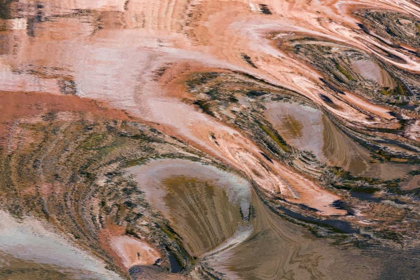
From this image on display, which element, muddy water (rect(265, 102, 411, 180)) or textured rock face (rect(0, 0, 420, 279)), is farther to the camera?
muddy water (rect(265, 102, 411, 180))

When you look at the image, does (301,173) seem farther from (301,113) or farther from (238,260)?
(238,260)

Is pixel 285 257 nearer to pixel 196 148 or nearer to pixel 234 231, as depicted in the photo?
pixel 234 231

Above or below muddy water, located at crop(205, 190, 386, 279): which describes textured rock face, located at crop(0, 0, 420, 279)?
above

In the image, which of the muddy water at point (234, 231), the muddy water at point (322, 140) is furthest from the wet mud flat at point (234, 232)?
the muddy water at point (322, 140)

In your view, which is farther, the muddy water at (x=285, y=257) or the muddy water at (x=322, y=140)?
the muddy water at (x=322, y=140)

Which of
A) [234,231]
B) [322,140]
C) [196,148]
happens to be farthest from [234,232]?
[322,140]

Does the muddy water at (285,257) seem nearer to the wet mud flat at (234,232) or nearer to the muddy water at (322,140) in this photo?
the wet mud flat at (234,232)

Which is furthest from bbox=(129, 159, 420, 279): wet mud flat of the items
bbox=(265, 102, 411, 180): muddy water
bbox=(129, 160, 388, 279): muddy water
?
bbox=(265, 102, 411, 180): muddy water

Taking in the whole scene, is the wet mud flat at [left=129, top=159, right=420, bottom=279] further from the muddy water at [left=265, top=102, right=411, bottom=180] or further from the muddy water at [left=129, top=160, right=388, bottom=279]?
the muddy water at [left=265, top=102, right=411, bottom=180]
